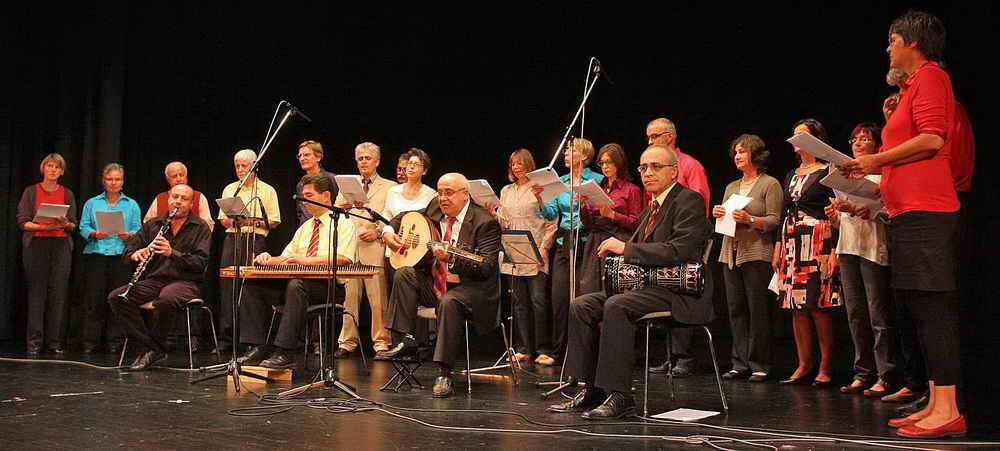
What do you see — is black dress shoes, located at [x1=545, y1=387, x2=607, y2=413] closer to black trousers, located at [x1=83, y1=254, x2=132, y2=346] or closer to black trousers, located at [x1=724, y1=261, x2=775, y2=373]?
black trousers, located at [x1=724, y1=261, x2=775, y2=373]

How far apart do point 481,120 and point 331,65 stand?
175 cm

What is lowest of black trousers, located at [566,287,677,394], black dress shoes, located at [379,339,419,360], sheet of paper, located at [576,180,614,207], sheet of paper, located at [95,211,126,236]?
black dress shoes, located at [379,339,419,360]

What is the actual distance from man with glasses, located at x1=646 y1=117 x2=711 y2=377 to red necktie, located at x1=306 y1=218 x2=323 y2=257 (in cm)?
237

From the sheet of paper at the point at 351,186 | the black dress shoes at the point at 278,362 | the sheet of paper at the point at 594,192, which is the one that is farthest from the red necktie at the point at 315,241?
the sheet of paper at the point at 594,192

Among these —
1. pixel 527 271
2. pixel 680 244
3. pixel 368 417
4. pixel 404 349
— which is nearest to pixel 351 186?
pixel 404 349

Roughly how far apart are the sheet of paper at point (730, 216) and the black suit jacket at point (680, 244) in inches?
50.4

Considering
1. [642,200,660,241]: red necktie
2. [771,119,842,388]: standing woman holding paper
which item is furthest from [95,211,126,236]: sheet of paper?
[771,119,842,388]: standing woman holding paper

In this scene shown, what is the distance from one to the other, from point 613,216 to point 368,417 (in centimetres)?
238

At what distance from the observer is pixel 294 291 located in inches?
233

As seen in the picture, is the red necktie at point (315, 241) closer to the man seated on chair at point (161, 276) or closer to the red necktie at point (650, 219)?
the man seated on chair at point (161, 276)

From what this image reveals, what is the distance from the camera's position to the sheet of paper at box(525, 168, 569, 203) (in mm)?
5527

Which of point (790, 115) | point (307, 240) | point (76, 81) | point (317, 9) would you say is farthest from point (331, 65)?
point (790, 115)

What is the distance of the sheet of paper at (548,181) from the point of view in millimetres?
5527

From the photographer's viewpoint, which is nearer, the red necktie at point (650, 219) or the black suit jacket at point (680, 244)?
the black suit jacket at point (680, 244)
